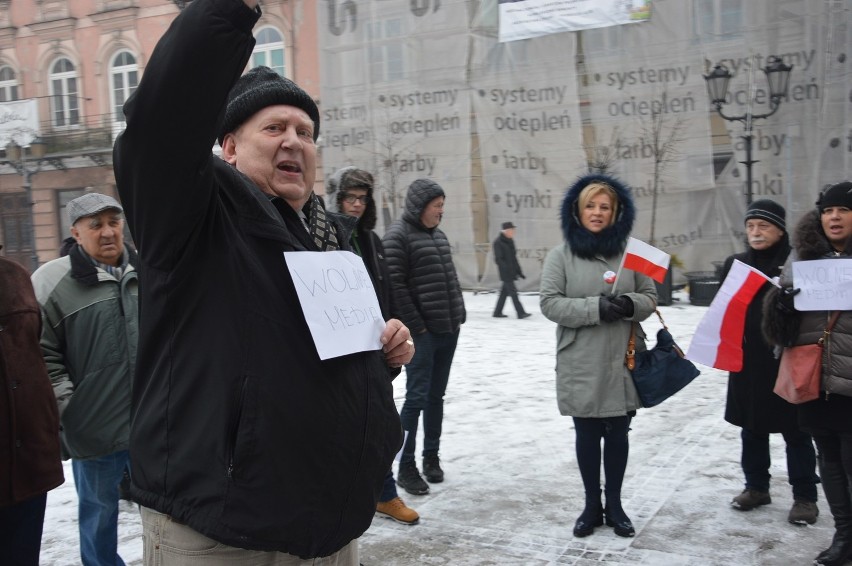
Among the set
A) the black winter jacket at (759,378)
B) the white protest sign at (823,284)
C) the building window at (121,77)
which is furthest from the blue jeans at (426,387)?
the building window at (121,77)

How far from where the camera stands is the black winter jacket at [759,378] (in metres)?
4.41

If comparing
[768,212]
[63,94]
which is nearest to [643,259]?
[768,212]

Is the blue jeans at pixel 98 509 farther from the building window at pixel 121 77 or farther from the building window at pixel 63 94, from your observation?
the building window at pixel 63 94

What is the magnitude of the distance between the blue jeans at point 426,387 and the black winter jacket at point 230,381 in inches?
126

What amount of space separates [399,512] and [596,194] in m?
2.09

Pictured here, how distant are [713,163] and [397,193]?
7010 mm

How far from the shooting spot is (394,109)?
18.1m

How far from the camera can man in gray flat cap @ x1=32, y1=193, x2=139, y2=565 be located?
3.45m

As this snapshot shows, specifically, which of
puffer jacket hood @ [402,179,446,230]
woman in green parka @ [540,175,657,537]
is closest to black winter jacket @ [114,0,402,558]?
woman in green parka @ [540,175,657,537]

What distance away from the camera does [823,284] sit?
12.5 ft

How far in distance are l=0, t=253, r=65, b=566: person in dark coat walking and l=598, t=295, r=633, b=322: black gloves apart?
8.65 ft

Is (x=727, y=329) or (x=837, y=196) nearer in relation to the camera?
(x=837, y=196)

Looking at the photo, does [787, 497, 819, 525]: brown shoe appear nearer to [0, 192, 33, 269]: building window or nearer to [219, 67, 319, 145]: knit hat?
[219, 67, 319, 145]: knit hat

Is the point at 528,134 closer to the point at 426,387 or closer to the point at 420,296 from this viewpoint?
the point at 420,296
